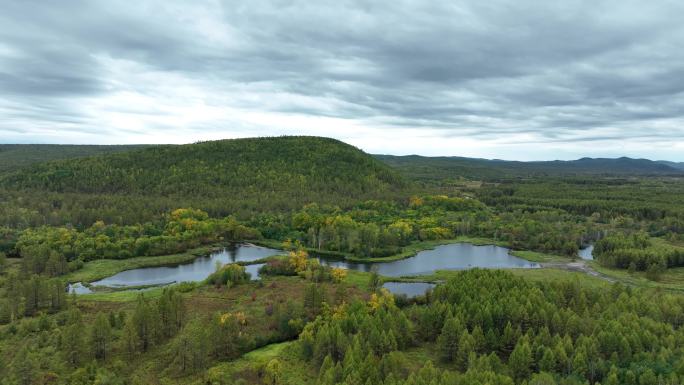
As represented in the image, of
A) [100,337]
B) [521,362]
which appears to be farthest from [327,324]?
[100,337]

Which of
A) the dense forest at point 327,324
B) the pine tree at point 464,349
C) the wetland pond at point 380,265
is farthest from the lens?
the wetland pond at point 380,265

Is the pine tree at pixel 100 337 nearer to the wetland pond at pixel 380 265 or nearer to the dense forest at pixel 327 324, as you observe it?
the dense forest at pixel 327 324

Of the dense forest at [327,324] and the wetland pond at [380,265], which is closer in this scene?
the dense forest at [327,324]

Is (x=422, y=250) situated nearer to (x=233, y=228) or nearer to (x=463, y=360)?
(x=233, y=228)

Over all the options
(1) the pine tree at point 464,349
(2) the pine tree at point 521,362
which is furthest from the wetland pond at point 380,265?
(2) the pine tree at point 521,362

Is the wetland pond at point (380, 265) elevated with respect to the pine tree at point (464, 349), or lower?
lower

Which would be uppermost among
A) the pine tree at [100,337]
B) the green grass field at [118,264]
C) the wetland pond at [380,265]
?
the pine tree at [100,337]

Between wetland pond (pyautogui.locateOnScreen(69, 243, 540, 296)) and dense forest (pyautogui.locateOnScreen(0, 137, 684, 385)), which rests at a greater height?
dense forest (pyautogui.locateOnScreen(0, 137, 684, 385))


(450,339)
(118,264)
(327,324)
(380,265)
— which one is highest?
(327,324)

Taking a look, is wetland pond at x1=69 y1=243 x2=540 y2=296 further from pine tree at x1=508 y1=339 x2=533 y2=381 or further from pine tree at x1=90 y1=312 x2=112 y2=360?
pine tree at x1=508 y1=339 x2=533 y2=381

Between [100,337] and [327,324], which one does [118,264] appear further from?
[327,324]

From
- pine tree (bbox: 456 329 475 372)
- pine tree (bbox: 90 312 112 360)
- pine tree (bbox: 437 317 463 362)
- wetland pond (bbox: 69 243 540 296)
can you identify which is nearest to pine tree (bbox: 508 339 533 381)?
pine tree (bbox: 456 329 475 372)

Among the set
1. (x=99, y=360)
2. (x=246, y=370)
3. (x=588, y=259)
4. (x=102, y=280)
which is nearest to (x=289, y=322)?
(x=246, y=370)
